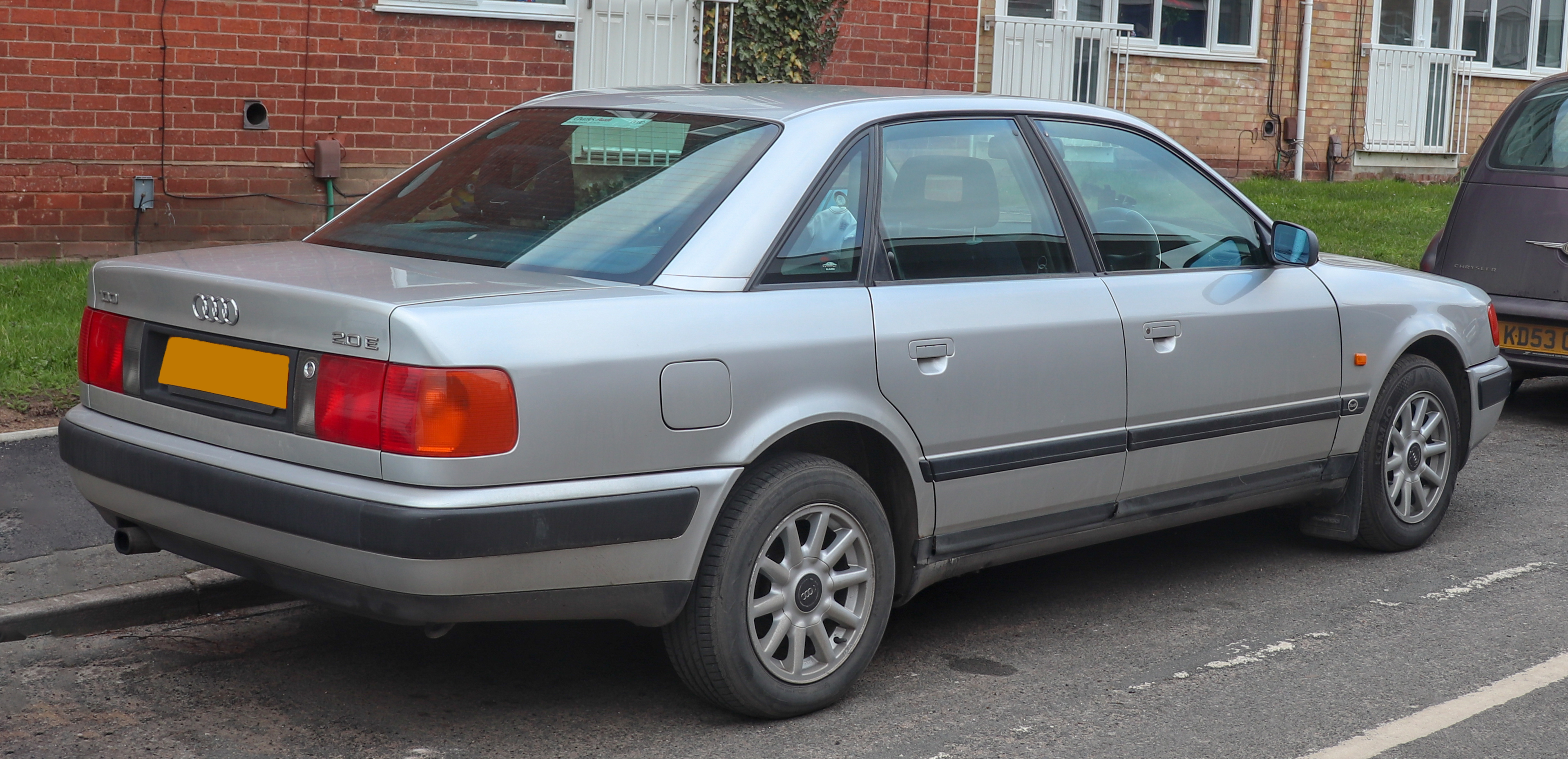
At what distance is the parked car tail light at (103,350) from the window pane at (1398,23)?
1686cm

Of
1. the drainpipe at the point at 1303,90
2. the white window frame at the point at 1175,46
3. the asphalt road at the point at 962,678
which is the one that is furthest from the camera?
the drainpipe at the point at 1303,90

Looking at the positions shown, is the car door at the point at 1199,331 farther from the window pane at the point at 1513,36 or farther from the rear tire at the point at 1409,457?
the window pane at the point at 1513,36

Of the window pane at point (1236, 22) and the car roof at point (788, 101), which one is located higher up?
the window pane at point (1236, 22)

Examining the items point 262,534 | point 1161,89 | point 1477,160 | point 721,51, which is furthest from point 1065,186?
point 1161,89

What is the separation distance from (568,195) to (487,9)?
282 inches

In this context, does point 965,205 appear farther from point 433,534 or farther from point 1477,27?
point 1477,27

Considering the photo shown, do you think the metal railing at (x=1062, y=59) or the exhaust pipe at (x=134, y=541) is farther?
the metal railing at (x=1062, y=59)

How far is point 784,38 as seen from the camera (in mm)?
9789

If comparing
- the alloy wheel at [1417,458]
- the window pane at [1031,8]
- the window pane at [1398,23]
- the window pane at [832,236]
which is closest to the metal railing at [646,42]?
the window pane at [1031,8]

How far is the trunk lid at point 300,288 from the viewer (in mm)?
3334

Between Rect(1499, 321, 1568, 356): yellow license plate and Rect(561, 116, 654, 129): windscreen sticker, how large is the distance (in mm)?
5335

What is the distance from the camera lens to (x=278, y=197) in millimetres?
10164

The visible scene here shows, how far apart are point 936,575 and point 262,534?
175 cm

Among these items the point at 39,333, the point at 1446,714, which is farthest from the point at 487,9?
the point at 1446,714
